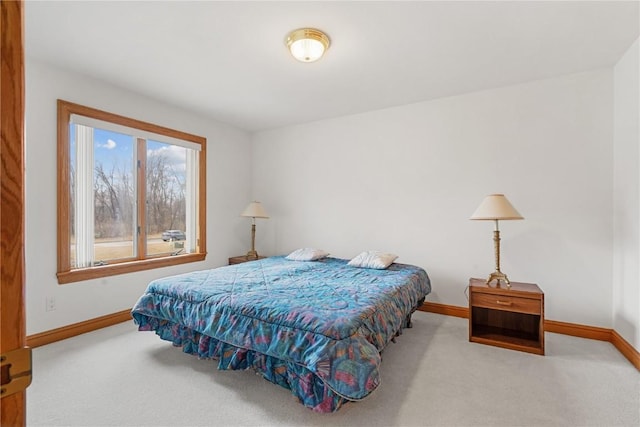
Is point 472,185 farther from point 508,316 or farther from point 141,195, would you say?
point 141,195

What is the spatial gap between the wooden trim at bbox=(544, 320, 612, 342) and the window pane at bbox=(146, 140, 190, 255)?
13.8 ft

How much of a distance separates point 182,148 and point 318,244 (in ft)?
7.25

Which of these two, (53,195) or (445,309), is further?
(445,309)

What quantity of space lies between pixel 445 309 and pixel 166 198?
11.7 ft

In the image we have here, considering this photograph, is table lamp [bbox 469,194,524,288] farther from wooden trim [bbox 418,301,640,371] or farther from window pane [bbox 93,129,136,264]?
window pane [bbox 93,129,136,264]

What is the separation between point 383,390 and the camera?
1.97 meters

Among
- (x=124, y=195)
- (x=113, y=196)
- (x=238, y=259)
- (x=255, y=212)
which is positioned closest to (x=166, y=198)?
(x=124, y=195)

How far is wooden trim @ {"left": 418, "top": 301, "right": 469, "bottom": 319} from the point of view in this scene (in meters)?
3.32

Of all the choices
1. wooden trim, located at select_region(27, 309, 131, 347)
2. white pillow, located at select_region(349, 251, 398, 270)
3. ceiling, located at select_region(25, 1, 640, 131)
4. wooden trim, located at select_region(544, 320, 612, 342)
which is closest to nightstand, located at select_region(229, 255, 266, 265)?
wooden trim, located at select_region(27, 309, 131, 347)

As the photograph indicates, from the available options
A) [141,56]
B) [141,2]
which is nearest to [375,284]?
[141,2]

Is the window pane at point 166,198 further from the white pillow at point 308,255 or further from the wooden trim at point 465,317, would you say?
the white pillow at point 308,255

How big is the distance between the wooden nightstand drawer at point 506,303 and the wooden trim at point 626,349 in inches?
26.1

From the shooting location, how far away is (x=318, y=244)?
4.30 meters

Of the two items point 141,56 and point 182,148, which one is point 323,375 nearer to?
point 141,56
